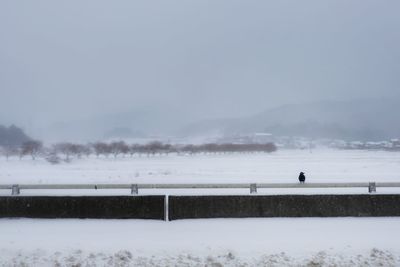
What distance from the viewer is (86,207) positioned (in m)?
12.1

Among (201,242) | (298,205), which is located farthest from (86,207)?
(298,205)

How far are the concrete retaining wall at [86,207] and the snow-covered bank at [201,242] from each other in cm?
33

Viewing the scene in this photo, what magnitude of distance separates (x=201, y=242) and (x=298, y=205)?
144 inches

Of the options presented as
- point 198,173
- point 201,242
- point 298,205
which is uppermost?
point 198,173

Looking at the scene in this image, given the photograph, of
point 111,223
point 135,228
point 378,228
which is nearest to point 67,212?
point 111,223

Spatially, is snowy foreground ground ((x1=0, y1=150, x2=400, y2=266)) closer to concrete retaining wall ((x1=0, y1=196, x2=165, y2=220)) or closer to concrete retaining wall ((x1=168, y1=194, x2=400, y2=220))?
concrete retaining wall ((x1=0, y1=196, x2=165, y2=220))

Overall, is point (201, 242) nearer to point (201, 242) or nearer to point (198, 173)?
point (201, 242)

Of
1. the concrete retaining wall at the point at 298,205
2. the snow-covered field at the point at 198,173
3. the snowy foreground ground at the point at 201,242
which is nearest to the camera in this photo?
the snowy foreground ground at the point at 201,242

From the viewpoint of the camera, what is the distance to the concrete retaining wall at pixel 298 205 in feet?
40.4

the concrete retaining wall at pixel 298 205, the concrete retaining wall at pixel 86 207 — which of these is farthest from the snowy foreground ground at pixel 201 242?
the concrete retaining wall at pixel 298 205

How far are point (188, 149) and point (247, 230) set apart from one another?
186 meters

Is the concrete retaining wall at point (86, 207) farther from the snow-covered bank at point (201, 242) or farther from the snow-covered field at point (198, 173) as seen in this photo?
the snow-covered field at point (198, 173)

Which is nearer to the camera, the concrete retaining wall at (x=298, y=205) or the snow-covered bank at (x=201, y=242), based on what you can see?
the snow-covered bank at (x=201, y=242)

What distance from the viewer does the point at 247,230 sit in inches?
434
